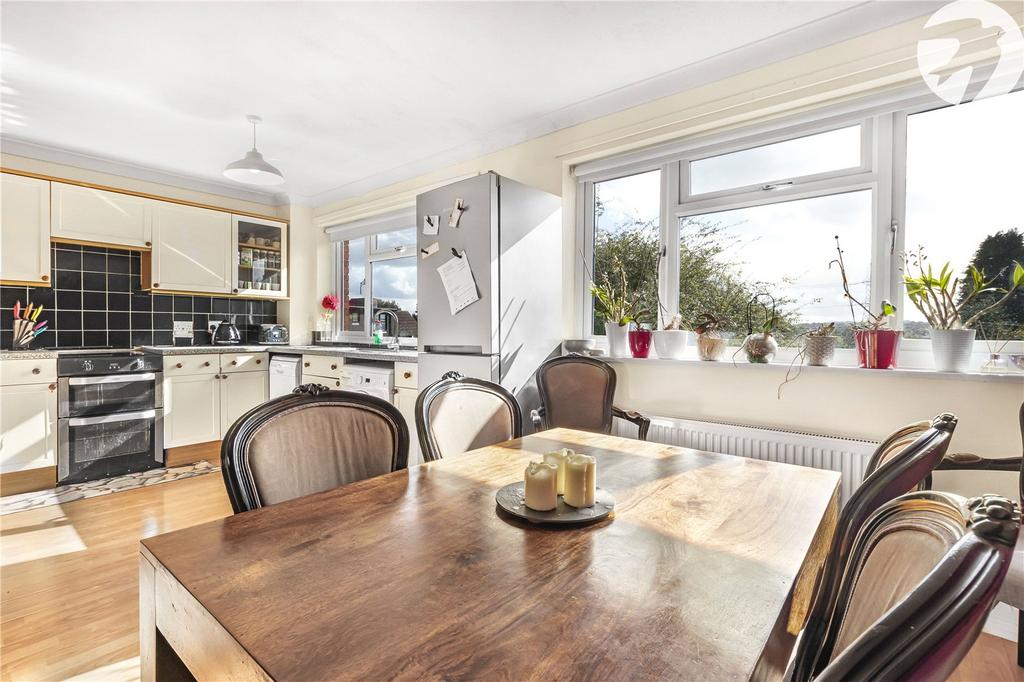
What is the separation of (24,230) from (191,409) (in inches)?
66.9

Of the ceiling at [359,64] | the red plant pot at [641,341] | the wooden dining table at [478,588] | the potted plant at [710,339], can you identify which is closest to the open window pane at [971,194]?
the ceiling at [359,64]

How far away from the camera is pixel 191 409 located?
4.16 meters

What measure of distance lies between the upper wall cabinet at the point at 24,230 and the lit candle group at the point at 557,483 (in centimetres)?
441

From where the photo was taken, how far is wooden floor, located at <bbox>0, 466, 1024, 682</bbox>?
1695 millimetres

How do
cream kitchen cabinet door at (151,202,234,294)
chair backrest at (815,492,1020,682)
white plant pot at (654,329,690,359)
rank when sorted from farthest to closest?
cream kitchen cabinet door at (151,202,234,294), white plant pot at (654,329,690,359), chair backrest at (815,492,1020,682)

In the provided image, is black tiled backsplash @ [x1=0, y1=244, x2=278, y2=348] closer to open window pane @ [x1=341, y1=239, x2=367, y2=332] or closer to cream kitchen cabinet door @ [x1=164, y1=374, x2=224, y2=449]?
cream kitchen cabinet door @ [x1=164, y1=374, x2=224, y2=449]

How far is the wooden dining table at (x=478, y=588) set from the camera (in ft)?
2.01

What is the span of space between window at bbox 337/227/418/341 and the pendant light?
4.69 feet

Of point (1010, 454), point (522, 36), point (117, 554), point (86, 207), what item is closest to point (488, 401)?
point (522, 36)

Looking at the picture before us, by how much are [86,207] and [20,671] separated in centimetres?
351

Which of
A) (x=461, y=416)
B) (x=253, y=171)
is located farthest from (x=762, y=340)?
(x=253, y=171)

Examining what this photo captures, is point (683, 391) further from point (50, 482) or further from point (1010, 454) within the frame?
point (50, 482)

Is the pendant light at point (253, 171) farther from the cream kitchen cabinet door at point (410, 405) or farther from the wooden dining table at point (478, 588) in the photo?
the wooden dining table at point (478, 588)

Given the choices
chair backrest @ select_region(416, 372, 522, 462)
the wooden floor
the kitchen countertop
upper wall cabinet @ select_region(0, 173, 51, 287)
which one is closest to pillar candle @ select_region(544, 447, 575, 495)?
chair backrest @ select_region(416, 372, 522, 462)
